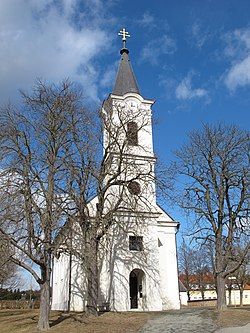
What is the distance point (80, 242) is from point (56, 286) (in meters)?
15.1

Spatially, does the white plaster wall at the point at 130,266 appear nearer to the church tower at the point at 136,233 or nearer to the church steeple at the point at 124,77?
the church tower at the point at 136,233

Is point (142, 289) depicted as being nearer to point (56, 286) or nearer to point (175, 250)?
point (175, 250)

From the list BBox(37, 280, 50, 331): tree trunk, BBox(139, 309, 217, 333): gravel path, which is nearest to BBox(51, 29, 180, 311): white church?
BBox(37, 280, 50, 331): tree trunk

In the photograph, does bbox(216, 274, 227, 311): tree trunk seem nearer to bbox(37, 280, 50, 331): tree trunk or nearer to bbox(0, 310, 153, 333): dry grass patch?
bbox(0, 310, 153, 333): dry grass patch

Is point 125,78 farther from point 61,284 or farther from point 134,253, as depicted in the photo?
point 61,284

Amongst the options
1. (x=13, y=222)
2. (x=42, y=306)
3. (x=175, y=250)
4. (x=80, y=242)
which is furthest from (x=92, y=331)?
(x=175, y=250)

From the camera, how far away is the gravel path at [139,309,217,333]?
59.7 feet

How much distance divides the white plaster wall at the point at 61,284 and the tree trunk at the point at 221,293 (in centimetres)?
1120

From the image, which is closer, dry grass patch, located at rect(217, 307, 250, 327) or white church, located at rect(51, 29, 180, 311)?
dry grass patch, located at rect(217, 307, 250, 327)

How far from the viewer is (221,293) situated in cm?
A: 2470

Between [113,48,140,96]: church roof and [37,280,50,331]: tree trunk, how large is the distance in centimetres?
→ 1943

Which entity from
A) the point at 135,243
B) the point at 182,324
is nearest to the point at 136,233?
the point at 135,243

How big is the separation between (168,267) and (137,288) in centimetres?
310

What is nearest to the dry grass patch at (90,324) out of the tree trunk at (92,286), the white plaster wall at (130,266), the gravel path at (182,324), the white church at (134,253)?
the tree trunk at (92,286)
